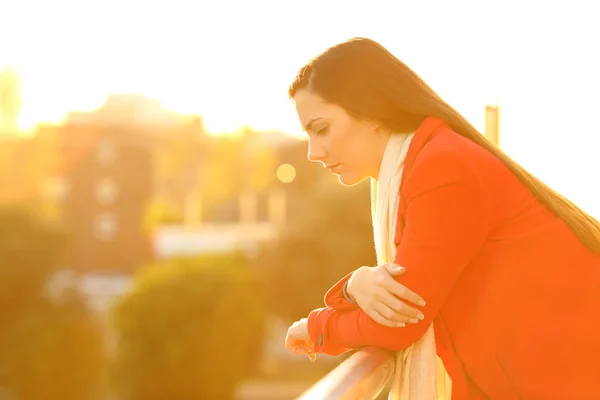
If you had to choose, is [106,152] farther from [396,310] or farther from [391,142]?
[396,310]

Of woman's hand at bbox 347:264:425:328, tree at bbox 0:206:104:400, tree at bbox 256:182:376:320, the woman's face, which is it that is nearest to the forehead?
the woman's face

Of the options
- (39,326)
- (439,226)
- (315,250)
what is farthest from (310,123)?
(39,326)

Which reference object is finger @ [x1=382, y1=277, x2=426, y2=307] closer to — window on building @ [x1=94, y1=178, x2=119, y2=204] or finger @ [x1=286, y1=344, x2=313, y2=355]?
finger @ [x1=286, y1=344, x2=313, y2=355]

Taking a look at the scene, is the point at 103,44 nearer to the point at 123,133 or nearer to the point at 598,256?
the point at 123,133

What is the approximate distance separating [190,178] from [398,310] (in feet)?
158

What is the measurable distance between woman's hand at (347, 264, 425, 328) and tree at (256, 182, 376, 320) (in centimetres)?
2902

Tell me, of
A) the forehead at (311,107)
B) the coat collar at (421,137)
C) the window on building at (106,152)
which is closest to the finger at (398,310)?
the coat collar at (421,137)

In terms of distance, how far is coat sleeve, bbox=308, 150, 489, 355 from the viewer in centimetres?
122

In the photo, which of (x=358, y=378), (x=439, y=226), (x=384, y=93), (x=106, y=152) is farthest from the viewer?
(x=106, y=152)

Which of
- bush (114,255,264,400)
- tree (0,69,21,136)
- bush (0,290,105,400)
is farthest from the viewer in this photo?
tree (0,69,21,136)

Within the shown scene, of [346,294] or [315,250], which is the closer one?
[346,294]

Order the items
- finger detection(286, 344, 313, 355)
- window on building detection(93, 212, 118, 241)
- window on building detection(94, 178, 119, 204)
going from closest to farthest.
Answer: finger detection(286, 344, 313, 355)
window on building detection(94, 178, 119, 204)
window on building detection(93, 212, 118, 241)

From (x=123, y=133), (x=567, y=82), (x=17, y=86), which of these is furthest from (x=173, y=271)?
(x=567, y=82)

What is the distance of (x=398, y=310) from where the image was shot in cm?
124
